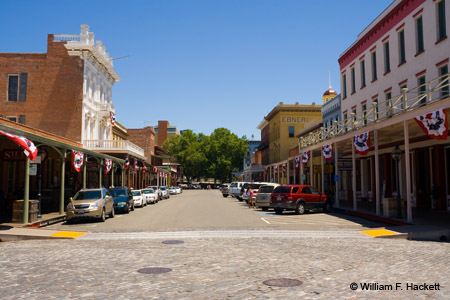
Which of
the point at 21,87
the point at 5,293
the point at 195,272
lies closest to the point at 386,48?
the point at 195,272

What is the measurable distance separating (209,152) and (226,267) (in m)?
102

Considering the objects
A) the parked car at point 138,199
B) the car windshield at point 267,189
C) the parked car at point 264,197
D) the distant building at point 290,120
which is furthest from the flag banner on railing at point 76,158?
the distant building at point 290,120

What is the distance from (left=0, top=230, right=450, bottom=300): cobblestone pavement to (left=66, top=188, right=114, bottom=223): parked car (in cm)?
538

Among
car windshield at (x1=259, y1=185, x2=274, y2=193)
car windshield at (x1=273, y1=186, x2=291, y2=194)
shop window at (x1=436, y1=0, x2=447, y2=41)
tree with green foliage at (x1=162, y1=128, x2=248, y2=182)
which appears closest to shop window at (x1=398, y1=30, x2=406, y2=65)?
shop window at (x1=436, y1=0, x2=447, y2=41)

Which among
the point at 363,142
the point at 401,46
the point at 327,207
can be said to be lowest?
the point at 327,207

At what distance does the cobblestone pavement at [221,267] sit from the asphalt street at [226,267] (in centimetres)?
2

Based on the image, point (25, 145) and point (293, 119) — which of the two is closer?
point (25, 145)

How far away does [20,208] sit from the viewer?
1773cm

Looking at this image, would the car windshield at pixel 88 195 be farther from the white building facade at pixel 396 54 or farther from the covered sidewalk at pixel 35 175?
the white building facade at pixel 396 54

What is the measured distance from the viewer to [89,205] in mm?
19594

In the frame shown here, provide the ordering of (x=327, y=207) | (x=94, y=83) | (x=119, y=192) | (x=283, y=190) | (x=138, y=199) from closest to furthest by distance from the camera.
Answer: (x=283, y=190), (x=327, y=207), (x=119, y=192), (x=138, y=199), (x=94, y=83)

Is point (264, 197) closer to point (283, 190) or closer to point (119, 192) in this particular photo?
point (283, 190)

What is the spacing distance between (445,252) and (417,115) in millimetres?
6602

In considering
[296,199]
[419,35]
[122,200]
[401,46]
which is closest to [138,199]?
[122,200]
